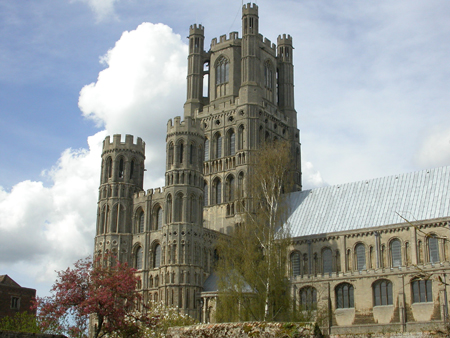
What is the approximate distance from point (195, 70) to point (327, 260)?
3382 centimetres

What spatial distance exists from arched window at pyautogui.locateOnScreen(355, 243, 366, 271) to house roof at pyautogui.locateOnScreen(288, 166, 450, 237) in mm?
1844

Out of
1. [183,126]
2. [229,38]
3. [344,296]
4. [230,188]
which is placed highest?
[229,38]

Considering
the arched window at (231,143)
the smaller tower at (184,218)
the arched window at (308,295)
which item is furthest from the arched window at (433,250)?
the arched window at (231,143)

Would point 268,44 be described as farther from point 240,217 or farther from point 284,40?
→ point 240,217

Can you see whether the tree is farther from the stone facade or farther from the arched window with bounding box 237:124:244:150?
the stone facade

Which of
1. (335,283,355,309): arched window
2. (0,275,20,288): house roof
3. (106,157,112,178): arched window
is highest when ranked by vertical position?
(106,157,112,178): arched window

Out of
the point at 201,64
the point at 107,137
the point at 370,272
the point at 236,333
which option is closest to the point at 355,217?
the point at 370,272

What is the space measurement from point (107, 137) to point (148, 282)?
16.9 m

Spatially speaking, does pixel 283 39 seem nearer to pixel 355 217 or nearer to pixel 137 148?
pixel 137 148

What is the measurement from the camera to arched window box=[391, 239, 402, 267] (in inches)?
1950

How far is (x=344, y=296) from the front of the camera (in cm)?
4906

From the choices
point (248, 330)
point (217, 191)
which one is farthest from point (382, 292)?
point (248, 330)

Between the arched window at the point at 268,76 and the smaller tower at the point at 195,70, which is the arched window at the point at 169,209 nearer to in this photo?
the smaller tower at the point at 195,70

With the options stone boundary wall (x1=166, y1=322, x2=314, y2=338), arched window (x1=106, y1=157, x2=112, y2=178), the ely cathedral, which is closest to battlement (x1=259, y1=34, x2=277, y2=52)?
the ely cathedral
